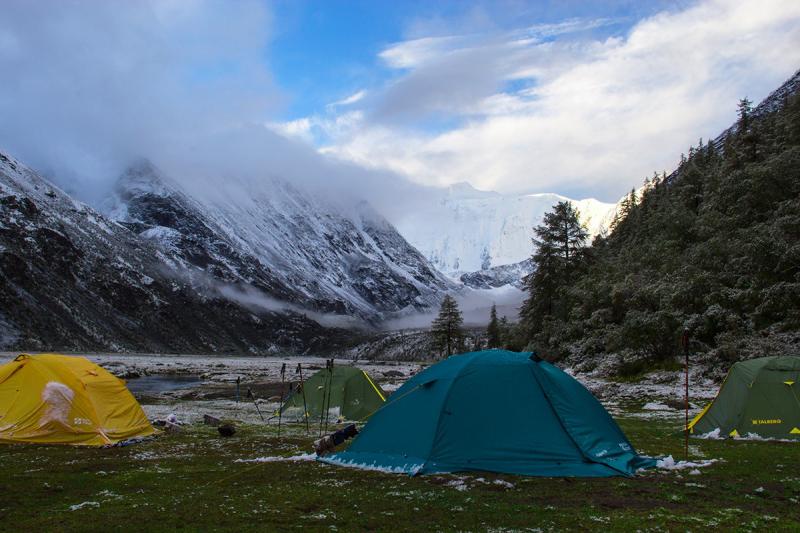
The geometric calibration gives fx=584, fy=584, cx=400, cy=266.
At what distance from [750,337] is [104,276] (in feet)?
661

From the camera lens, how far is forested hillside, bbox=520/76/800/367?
113ft

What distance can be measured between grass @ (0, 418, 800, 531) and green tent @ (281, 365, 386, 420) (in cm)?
1186

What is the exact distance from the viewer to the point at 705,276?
38.9 meters

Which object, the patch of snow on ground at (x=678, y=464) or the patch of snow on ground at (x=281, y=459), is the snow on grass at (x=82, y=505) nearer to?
the patch of snow on ground at (x=281, y=459)

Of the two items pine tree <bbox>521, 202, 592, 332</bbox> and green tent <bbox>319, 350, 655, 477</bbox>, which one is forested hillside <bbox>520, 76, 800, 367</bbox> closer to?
pine tree <bbox>521, 202, 592, 332</bbox>

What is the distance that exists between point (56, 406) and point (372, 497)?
13085 millimetres

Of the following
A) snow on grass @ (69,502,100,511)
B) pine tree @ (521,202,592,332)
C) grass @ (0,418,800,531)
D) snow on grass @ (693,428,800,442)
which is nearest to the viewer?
grass @ (0,418,800,531)

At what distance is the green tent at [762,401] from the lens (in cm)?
1727

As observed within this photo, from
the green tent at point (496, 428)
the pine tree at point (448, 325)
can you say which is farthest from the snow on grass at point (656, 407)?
the pine tree at point (448, 325)

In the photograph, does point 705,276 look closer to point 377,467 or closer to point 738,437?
point 738,437

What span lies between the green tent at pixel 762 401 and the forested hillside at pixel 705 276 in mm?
14181

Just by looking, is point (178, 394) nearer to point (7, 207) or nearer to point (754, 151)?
point (754, 151)

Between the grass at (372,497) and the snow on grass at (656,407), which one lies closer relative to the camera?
the grass at (372,497)

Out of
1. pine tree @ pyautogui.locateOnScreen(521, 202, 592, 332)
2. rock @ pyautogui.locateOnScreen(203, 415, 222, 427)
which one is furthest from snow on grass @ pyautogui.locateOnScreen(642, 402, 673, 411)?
pine tree @ pyautogui.locateOnScreen(521, 202, 592, 332)
